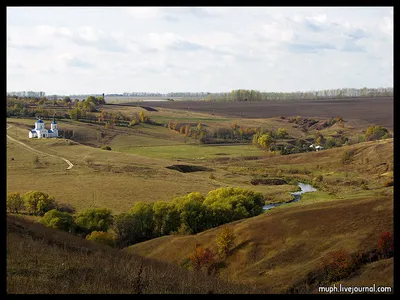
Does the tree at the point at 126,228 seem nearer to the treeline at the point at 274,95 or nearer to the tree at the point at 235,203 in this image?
the tree at the point at 235,203

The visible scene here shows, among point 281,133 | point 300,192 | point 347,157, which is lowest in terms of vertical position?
point 300,192

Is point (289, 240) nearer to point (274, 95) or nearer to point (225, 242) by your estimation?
point (225, 242)

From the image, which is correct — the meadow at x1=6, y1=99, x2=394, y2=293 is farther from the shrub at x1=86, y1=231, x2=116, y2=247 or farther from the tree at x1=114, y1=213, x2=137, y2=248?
the tree at x1=114, y1=213, x2=137, y2=248

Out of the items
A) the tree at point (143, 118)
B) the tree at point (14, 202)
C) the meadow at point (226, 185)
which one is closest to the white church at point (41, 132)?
the meadow at point (226, 185)

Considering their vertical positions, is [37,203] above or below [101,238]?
above

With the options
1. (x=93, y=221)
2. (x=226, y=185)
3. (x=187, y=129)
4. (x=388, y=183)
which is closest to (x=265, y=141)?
(x=187, y=129)

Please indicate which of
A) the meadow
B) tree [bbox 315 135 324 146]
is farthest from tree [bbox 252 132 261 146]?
tree [bbox 315 135 324 146]
